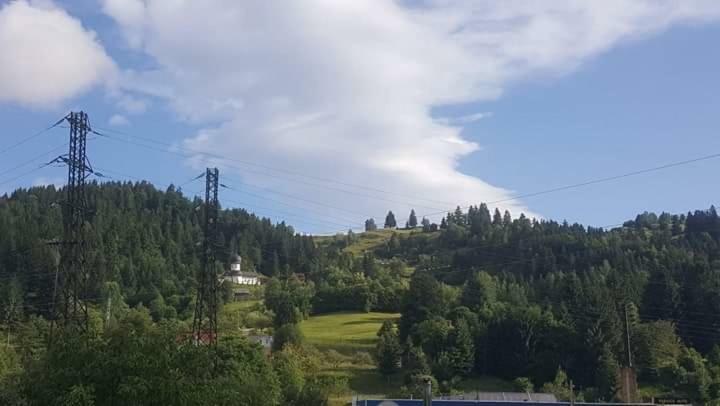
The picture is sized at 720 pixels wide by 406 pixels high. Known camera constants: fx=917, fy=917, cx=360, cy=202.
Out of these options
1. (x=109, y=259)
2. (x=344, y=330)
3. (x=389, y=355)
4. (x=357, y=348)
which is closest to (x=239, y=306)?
(x=109, y=259)

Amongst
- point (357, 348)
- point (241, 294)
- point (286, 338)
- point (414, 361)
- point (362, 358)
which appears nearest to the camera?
point (414, 361)

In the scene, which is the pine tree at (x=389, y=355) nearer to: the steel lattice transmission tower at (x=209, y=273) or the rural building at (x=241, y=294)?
the steel lattice transmission tower at (x=209, y=273)

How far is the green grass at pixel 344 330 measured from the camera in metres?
119

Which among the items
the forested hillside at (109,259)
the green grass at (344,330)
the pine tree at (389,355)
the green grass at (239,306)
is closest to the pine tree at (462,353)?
the pine tree at (389,355)

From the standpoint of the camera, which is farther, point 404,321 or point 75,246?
point 404,321

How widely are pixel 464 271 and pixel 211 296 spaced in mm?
129450

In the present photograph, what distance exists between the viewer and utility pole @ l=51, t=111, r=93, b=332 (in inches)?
2063

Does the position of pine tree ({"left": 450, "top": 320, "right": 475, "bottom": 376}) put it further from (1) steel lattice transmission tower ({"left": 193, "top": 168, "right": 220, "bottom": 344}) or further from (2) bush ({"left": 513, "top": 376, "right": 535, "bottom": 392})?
(1) steel lattice transmission tower ({"left": 193, "top": 168, "right": 220, "bottom": 344})

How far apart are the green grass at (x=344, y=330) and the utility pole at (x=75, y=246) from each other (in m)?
65.3

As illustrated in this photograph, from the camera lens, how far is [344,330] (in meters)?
133

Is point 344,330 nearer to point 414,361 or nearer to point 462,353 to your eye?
point 414,361

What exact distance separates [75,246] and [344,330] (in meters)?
82.5

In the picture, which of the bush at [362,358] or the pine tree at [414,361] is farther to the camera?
the bush at [362,358]

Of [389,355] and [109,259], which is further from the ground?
[109,259]
